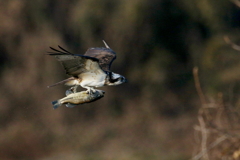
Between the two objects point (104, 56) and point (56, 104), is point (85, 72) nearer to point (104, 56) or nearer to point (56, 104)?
point (56, 104)

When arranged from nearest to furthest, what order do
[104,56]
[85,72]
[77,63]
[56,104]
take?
1. [56,104]
2. [77,63]
3. [85,72]
4. [104,56]

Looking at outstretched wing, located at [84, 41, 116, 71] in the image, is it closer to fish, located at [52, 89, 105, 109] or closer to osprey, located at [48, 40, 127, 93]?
osprey, located at [48, 40, 127, 93]

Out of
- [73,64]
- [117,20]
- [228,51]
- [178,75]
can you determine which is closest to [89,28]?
[117,20]

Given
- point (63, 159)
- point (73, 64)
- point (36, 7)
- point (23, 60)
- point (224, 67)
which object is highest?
point (73, 64)

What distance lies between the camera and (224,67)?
16.8 meters

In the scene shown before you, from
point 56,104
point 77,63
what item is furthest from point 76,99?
point 77,63

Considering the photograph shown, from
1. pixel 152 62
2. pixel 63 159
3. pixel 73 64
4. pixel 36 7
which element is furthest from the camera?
pixel 152 62

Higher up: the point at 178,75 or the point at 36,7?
the point at 36,7

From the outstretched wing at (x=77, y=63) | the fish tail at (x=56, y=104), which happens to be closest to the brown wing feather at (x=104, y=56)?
the outstretched wing at (x=77, y=63)

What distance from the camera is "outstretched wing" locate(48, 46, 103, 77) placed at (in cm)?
449

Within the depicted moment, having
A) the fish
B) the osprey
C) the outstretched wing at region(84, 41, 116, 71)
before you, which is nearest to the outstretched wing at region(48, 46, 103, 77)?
the osprey

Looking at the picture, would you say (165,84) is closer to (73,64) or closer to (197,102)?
(197,102)

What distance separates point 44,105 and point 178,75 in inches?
199

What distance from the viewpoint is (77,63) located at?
4.63 m
